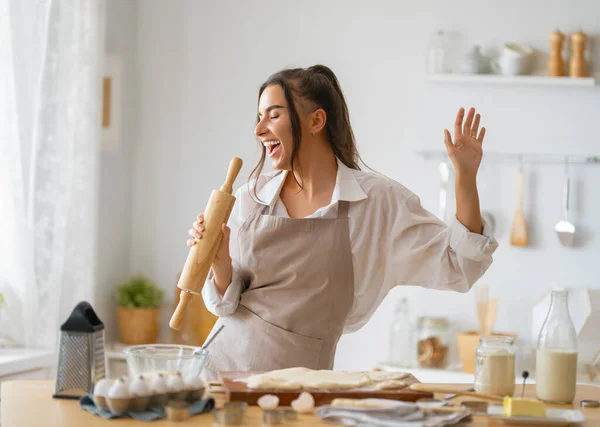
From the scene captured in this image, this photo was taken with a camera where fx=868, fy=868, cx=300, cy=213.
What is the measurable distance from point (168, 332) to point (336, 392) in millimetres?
2714

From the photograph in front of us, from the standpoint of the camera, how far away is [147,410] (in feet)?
5.19

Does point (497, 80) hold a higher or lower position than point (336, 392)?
higher

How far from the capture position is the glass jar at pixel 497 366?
177 cm

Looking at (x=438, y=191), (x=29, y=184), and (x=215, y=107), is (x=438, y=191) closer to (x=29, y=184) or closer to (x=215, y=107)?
(x=215, y=107)

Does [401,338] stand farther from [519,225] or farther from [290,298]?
[290,298]

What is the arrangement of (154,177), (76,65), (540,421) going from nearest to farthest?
(540,421) < (76,65) < (154,177)

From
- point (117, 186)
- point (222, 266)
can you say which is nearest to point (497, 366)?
point (222, 266)

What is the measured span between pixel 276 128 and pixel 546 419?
1101mm

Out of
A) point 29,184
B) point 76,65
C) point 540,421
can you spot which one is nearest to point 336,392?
point 540,421

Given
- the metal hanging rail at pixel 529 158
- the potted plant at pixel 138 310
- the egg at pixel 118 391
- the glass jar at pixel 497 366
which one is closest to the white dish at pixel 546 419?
the glass jar at pixel 497 366

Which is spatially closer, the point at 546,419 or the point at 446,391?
the point at 546,419

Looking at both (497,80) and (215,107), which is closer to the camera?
(497,80)

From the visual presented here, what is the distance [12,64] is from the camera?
3379 mm

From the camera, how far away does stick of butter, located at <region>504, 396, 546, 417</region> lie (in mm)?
1605
